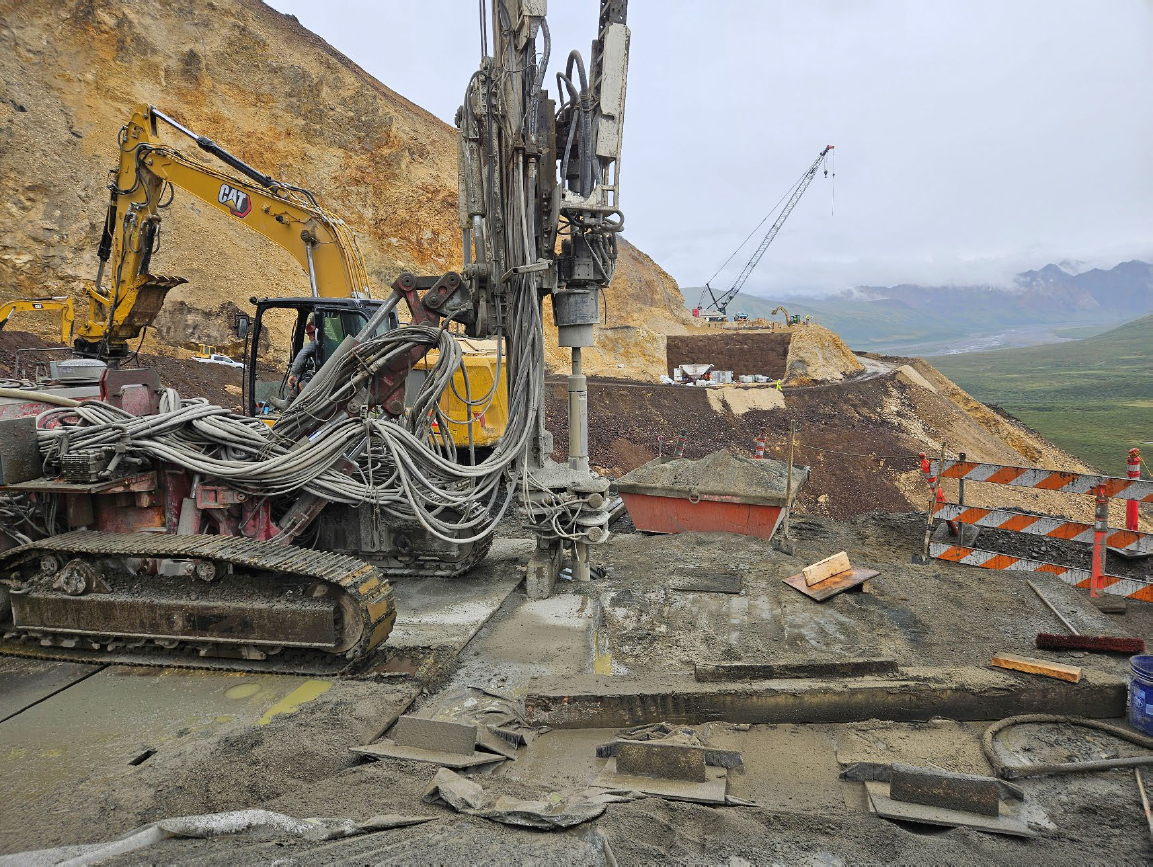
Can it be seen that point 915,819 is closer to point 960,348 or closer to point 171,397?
point 171,397

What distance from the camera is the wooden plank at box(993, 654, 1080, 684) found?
13.1ft

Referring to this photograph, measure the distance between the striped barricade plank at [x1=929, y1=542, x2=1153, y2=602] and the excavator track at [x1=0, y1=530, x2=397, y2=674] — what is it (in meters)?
5.45

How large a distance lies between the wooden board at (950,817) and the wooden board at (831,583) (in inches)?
108

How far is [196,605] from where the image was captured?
175 inches

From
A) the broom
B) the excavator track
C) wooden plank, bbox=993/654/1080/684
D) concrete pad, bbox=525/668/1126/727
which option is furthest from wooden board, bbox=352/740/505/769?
the broom

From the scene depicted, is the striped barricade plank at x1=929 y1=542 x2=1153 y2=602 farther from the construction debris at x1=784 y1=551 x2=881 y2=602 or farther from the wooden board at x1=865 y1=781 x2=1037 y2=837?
the wooden board at x1=865 y1=781 x2=1037 y2=837

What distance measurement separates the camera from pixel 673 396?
68.8 feet

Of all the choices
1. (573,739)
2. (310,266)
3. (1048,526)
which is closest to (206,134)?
(310,266)

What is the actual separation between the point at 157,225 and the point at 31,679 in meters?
5.71

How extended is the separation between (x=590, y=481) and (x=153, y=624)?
3193 mm

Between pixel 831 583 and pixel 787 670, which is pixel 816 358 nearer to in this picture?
pixel 831 583

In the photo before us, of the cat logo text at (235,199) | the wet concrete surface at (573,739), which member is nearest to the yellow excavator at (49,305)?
the cat logo text at (235,199)

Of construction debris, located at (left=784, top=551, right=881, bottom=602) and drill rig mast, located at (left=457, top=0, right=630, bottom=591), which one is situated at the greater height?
drill rig mast, located at (left=457, top=0, right=630, bottom=591)

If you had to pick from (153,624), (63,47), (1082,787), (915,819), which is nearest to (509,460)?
(153,624)
